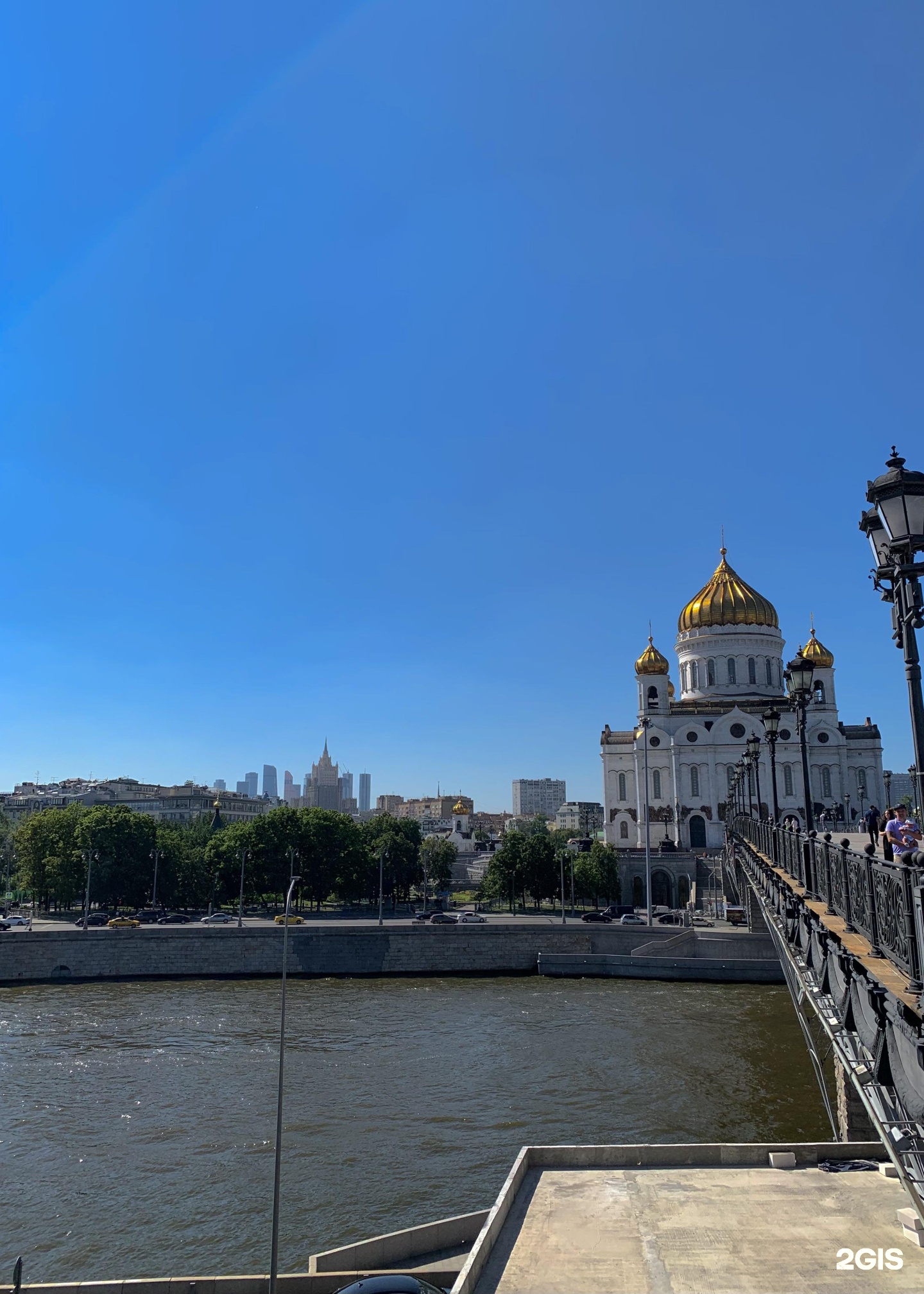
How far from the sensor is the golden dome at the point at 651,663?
69.6 meters

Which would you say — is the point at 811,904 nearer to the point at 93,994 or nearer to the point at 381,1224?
the point at 381,1224

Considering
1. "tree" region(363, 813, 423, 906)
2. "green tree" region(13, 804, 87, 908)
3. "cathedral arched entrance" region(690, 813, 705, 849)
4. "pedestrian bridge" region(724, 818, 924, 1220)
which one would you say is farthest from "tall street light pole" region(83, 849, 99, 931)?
"cathedral arched entrance" region(690, 813, 705, 849)

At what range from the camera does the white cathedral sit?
6419cm

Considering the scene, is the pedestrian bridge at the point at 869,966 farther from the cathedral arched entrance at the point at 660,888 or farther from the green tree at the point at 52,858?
the green tree at the point at 52,858

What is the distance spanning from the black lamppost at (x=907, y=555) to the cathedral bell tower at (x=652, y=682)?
208 feet

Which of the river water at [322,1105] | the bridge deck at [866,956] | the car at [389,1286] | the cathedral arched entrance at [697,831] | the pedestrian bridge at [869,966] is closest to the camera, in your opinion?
the pedestrian bridge at [869,966]

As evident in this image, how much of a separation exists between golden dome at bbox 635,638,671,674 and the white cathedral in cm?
7

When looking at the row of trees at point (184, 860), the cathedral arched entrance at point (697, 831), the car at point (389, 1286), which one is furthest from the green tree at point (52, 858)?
the car at point (389, 1286)

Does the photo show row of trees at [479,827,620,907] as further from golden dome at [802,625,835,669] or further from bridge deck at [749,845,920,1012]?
bridge deck at [749,845,920,1012]

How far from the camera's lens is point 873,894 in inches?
259

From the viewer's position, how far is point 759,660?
226ft

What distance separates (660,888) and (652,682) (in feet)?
54.4

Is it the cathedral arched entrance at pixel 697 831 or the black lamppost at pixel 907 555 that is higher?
the black lamppost at pixel 907 555

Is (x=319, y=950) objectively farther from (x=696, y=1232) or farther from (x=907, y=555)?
(x=907, y=555)
